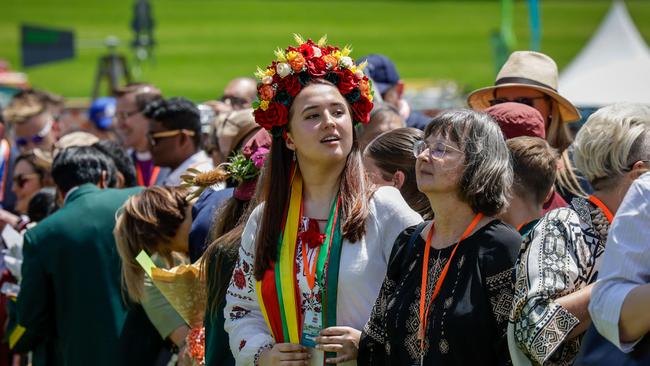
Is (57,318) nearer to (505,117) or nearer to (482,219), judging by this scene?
(505,117)

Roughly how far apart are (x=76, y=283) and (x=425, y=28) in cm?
4955

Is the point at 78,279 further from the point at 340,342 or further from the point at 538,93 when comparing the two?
the point at 538,93

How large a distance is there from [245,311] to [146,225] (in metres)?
1.28

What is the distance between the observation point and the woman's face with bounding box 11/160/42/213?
833cm

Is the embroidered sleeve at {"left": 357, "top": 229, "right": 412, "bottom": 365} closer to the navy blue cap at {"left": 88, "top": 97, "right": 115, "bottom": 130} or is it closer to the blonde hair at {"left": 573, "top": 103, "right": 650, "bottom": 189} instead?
the blonde hair at {"left": 573, "top": 103, "right": 650, "bottom": 189}

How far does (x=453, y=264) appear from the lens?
3.80 m

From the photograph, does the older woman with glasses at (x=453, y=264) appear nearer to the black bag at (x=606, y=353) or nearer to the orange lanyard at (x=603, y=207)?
the orange lanyard at (x=603, y=207)

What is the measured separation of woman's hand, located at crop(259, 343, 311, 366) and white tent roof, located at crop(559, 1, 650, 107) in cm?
1097

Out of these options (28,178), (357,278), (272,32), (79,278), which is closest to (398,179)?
(357,278)

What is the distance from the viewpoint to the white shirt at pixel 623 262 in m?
3.14

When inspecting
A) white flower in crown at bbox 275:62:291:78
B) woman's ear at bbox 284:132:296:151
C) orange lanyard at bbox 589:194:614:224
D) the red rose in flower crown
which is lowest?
woman's ear at bbox 284:132:296:151

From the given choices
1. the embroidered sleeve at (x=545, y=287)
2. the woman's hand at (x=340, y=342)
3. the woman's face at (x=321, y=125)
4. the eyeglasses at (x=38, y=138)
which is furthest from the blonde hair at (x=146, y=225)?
the eyeglasses at (x=38, y=138)

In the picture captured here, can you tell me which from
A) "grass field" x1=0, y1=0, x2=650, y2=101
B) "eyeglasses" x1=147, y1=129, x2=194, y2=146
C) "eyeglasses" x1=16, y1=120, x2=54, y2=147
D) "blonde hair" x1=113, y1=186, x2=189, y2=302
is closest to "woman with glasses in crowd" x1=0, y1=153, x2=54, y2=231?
"eyeglasses" x1=147, y1=129, x2=194, y2=146

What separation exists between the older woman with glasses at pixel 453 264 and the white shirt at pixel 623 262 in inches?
22.3
